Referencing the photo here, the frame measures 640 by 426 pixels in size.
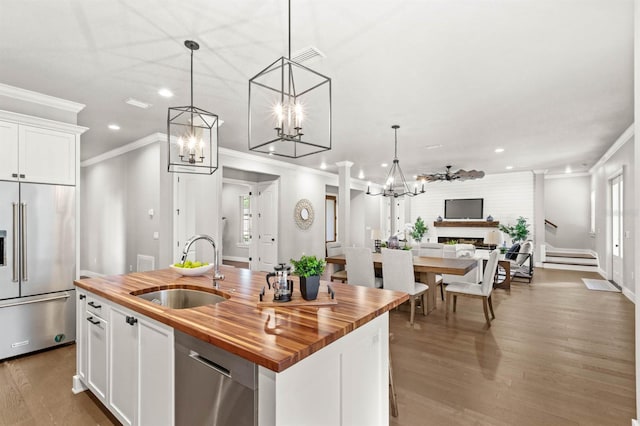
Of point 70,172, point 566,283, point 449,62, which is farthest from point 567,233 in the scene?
point 70,172

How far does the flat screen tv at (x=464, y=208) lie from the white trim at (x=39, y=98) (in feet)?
31.6

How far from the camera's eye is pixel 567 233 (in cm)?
1004

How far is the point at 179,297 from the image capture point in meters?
2.38

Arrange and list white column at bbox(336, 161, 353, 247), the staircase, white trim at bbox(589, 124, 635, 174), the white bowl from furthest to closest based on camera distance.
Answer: the staircase, white column at bbox(336, 161, 353, 247), white trim at bbox(589, 124, 635, 174), the white bowl

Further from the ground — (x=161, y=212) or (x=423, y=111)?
(x=423, y=111)

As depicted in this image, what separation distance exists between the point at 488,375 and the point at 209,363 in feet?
7.92

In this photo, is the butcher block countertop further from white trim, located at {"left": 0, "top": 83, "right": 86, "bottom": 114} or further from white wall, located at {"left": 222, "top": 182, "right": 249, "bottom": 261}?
white wall, located at {"left": 222, "top": 182, "right": 249, "bottom": 261}

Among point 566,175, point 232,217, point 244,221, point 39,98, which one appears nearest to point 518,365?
point 39,98

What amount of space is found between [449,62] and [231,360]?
285cm

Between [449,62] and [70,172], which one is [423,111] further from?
[70,172]

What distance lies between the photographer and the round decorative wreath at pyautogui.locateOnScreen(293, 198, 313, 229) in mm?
7728

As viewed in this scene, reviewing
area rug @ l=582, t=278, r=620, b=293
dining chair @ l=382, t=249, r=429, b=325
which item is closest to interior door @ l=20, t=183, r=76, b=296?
dining chair @ l=382, t=249, r=429, b=325

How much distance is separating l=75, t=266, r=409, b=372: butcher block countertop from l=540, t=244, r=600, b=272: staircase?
8675 mm

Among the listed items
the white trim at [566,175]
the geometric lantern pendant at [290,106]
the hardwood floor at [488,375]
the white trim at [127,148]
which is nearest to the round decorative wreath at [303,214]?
the geometric lantern pendant at [290,106]
